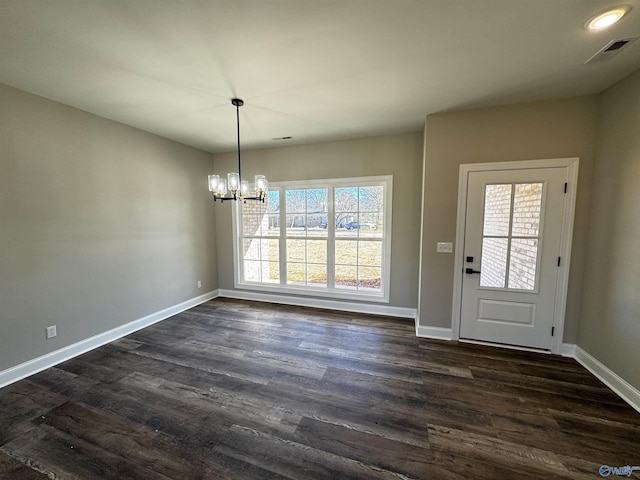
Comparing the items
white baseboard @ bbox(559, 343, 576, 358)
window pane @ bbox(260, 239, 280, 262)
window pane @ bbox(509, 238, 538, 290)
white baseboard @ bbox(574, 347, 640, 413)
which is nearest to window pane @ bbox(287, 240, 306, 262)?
window pane @ bbox(260, 239, 280, 262)

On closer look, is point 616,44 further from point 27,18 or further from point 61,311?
point 61,311

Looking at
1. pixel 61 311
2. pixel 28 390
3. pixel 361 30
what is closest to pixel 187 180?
pixel 61 311

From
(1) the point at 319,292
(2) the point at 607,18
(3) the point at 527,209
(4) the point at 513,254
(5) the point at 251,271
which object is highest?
(2) the point at 607,18

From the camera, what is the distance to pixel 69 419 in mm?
1858

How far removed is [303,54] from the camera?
1.85m

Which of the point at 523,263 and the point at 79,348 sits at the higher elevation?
the point at 523,263

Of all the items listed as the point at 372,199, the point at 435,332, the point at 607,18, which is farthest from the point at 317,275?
the point at 607,18

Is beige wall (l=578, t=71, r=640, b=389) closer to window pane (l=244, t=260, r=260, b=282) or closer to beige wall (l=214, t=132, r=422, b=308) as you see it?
beige wall (l=214, t=132, r=422, b=308)

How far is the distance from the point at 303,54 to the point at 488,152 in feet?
7.38

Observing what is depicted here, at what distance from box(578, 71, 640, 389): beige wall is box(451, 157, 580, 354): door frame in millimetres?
158

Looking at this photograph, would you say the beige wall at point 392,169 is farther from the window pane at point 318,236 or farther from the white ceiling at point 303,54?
the white ceiling at point 303,54

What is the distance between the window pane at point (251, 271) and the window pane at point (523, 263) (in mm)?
3848

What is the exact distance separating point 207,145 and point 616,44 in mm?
4624

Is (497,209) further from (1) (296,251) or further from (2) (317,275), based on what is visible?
(1) (296,251)
